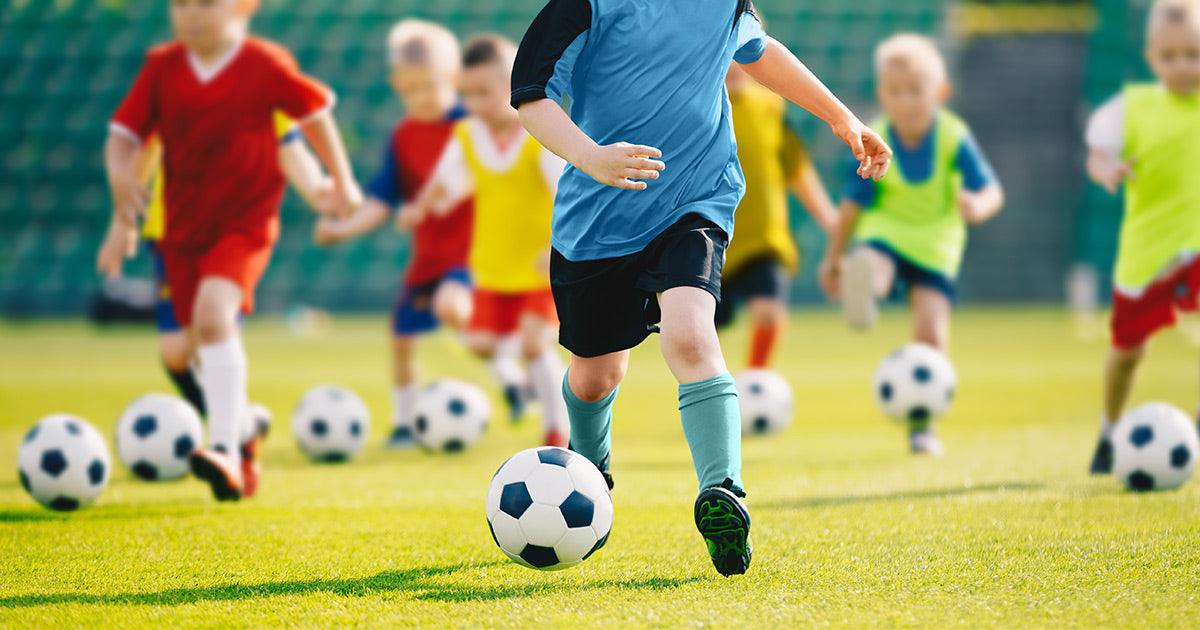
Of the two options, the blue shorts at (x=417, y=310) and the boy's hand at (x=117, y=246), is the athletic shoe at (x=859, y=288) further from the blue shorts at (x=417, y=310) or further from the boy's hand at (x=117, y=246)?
the boy's hand at (x=117, y=246)

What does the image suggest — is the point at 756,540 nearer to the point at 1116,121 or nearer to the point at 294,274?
the point at 1116,121

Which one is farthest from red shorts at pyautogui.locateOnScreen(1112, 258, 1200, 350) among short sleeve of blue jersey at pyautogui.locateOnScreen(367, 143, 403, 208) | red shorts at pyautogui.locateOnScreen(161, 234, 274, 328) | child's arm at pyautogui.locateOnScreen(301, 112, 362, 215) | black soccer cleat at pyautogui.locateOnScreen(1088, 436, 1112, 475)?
short sleeve of blue jersey at pyautogui.locateOnScreen(367, 143, 403, 208)

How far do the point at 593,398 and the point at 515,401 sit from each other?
4417 mm

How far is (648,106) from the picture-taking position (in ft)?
11.2

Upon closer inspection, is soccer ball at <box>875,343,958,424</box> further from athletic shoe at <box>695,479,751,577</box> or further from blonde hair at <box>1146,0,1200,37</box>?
athletic shoe at <box>695,479,751,577</box>

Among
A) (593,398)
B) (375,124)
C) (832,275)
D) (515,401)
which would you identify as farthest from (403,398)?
(375,124)

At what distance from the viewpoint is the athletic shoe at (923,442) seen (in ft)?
20.3

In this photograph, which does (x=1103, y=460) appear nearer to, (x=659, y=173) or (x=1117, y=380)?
(x=1117, y=380)

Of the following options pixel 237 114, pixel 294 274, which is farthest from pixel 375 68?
pixel 237 114

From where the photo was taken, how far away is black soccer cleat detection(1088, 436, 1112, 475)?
5.30 m

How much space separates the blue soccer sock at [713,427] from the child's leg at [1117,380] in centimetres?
276

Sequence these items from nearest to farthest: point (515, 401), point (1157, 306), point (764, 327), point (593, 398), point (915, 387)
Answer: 1. point (593, 398)
2. point (1157, 306)
3. point (915, 387)
4. point (764, 327)
5. point (515, 401)

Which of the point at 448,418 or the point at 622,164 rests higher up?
the point at 622,164

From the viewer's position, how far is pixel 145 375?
11273 millimetres
